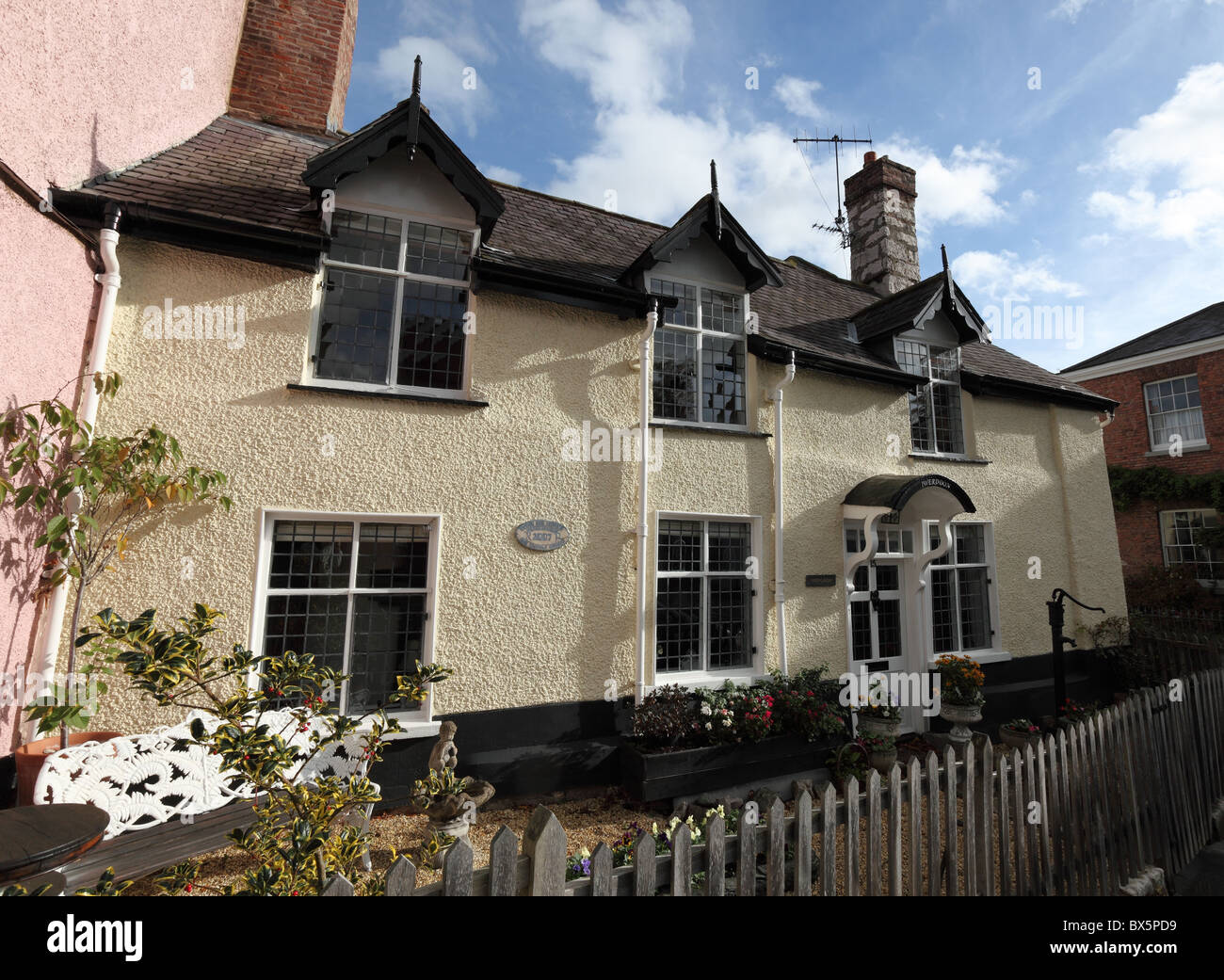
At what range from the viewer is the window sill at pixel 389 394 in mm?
5926

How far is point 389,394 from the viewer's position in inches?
246

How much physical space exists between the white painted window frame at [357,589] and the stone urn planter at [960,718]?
6986mm

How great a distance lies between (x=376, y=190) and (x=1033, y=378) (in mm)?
11667

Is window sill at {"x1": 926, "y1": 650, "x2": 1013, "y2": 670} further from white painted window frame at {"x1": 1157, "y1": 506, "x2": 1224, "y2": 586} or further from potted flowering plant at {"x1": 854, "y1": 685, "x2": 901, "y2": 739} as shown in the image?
white painted window frame at {"x1": 1157, "y1": 506, "x2": 1224, "y2": 586}

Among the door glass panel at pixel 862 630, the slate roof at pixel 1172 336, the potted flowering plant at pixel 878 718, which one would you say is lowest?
the potted flowering plant at pixel 878 718

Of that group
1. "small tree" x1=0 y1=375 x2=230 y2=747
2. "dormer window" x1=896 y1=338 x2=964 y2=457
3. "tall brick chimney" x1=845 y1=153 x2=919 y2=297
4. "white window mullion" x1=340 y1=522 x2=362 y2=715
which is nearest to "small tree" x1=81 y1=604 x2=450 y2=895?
"small tree" x1=0 y1=375 x2=230 y2=747

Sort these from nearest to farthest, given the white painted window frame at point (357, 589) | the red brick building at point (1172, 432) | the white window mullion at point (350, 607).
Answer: the white painted window frame at point (357, 589)
the white window mullion at point (350, 607)
the red brick building at point (1172, 432)

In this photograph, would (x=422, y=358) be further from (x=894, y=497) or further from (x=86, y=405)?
(x=894, y=497)

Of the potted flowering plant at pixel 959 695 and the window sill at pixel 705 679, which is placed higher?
the window sill at pixel 705 679

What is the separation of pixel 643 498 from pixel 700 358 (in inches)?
95.0

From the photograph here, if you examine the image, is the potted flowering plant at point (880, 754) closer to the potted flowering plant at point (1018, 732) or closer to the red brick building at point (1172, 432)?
the potted flowering plant at point (1018, 732)

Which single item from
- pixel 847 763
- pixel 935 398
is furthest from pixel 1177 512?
pixel 847 763

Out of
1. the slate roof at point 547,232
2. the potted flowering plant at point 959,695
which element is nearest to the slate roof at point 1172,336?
the slate roof at point 547,232

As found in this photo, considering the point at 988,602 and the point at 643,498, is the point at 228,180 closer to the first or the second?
the point at 643,498
